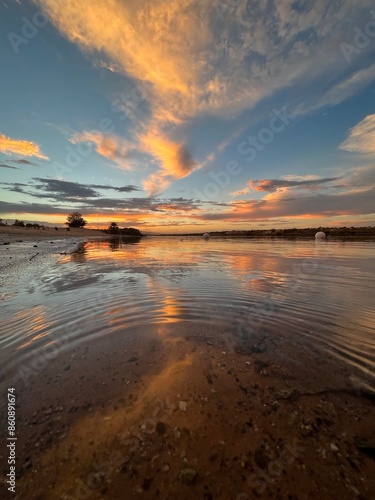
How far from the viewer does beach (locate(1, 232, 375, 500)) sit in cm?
182

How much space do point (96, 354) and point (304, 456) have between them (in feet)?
9.99

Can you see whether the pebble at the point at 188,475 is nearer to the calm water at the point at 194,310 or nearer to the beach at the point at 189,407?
the beach at the point at 189,407

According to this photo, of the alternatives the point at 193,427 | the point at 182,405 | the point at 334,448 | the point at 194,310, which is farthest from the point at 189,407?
the point at 194,310

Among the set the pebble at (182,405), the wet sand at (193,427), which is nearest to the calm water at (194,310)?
the wet sand at (193,427)

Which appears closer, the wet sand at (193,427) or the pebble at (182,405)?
the wet sand at (193,427)

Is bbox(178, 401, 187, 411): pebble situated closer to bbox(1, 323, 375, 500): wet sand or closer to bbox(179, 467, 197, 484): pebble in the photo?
bbox(1, 323, 375, 500): wet sand

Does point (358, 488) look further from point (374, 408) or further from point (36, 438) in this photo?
point (36, 438)

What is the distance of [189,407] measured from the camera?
2562mm

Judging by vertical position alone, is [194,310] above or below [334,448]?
below

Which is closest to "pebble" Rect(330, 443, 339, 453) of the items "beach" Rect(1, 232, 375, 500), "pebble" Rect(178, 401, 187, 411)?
"beach" Rect(1, 232, 375, 500)

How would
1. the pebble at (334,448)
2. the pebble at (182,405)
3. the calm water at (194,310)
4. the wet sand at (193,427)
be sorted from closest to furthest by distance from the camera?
the wet sand at (193,427), the pebble at (334,448), the pebble at (182,405), the calm water at (194,310)

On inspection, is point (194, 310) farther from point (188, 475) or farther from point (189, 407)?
point (188, 475)

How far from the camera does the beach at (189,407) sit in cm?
182

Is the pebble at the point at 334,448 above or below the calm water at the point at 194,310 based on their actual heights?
above
